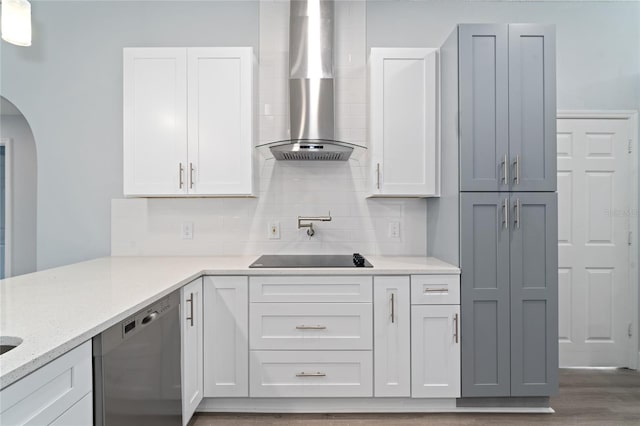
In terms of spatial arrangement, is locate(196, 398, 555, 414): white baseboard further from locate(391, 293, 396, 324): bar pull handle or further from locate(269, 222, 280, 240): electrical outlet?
locate(269, 222, 280, 240): electrical outlet

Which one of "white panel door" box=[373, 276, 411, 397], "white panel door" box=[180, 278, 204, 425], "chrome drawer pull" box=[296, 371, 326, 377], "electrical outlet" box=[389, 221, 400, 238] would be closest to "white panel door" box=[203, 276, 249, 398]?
"white panel door" box=[180, 278, 204, 425]

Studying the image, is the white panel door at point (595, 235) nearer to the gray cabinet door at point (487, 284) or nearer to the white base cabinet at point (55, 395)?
the gray cabinet door at point (487, 284)

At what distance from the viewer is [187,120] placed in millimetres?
2432

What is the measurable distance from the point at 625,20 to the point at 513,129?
1.80 meters

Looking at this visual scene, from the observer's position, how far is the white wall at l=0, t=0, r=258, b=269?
2770mm

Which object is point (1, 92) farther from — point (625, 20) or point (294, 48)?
point (625, 20)

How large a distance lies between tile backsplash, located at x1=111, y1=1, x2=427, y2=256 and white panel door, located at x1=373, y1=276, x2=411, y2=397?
0.66m

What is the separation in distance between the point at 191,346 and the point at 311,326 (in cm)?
68

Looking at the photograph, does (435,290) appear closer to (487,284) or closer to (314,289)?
(487,284)

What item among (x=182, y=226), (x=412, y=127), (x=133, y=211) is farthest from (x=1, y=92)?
(x=412, y=127)

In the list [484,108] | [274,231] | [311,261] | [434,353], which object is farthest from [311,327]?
[484,108]

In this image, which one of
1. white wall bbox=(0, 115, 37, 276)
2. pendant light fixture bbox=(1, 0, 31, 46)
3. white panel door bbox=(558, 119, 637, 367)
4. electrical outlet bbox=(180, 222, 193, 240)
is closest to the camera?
pendant light fixture bbox=(1, 0, 31, 46)

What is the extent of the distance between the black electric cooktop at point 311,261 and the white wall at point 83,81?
1348mm

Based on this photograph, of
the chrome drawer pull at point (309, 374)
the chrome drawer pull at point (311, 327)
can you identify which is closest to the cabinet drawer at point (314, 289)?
the chrome drawer pull at point (311, 327)
